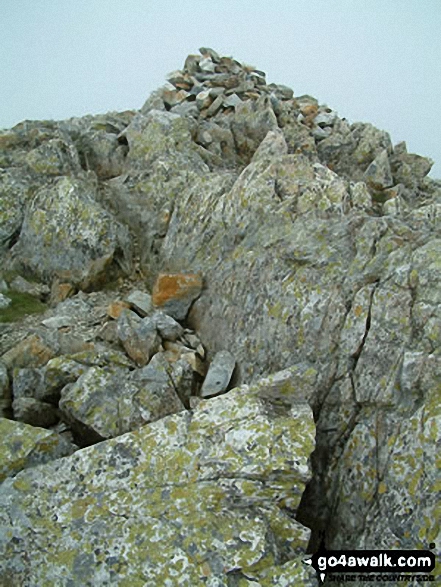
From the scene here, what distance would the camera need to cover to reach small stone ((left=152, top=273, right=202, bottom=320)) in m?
19.7

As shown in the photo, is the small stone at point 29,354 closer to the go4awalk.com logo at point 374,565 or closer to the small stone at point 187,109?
the go4awalk.com logo at point 374,565

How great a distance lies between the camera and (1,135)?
30.4 metres

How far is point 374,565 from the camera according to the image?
385 inches

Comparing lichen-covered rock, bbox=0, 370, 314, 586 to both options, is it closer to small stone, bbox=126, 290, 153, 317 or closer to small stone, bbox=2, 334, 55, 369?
small stone, bbox=2, 334, 55, 369

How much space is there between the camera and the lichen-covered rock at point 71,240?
908 inches

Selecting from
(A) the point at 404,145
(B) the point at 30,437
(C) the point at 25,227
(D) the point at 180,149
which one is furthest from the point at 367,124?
(B) the point at 30,437

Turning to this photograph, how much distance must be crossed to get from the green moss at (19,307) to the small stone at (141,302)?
177 inches

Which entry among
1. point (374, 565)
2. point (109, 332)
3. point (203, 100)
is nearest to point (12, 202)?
point (109, 332)

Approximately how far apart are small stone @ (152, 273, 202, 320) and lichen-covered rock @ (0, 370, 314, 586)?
8165 millimetres

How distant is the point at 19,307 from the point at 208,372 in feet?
34.6

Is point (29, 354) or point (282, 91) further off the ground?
point (282, 91)

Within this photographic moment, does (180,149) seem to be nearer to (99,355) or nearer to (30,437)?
(99,355)

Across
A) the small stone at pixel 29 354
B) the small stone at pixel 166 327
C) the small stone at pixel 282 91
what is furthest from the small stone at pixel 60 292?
the small stone at pixel 282 91

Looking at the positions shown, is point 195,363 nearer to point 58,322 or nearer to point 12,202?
point 58,322
